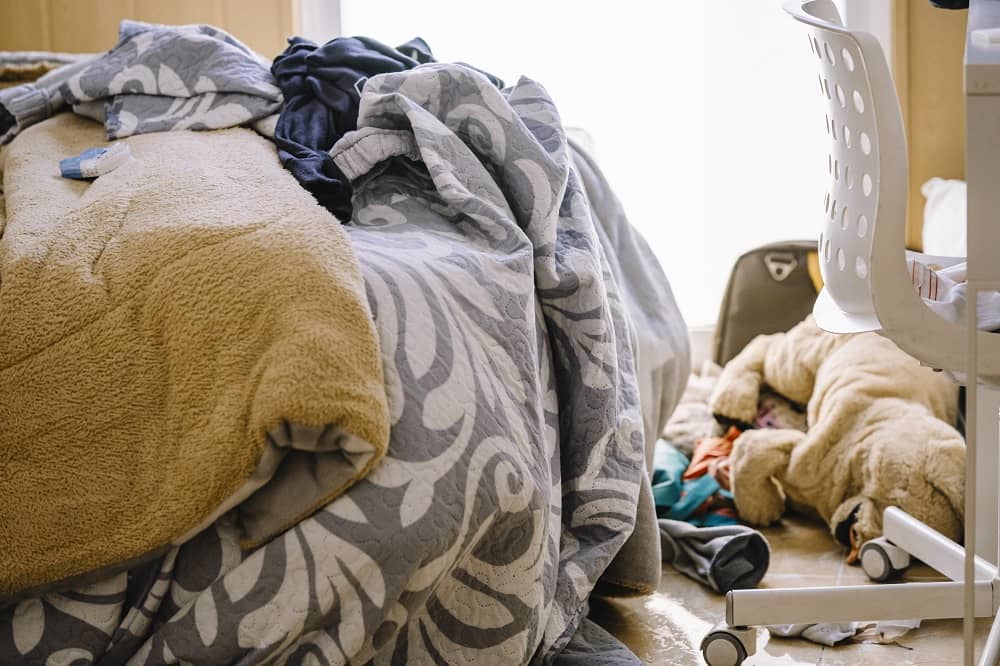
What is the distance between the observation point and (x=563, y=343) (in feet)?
4.37

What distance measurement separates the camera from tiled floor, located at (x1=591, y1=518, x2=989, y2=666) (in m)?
1.34

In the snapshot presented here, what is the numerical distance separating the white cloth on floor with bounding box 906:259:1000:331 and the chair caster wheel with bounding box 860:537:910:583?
51 cm

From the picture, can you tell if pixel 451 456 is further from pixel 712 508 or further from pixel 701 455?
pixel 701 455

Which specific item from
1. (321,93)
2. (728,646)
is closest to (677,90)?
(321,93)

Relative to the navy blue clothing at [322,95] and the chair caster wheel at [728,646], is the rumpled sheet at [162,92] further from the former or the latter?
the chair caster wheel at [728,646]

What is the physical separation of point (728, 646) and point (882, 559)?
1.49ft

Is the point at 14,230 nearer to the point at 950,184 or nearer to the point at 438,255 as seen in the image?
the point at 438,255

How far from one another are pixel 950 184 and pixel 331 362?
2.15 metres

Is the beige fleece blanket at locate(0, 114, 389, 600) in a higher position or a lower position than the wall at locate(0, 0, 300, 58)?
lower

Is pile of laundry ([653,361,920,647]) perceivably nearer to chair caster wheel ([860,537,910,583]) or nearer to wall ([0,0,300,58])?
chair caster wheel ([860,537,910,583])

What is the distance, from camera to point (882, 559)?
1.60 meters

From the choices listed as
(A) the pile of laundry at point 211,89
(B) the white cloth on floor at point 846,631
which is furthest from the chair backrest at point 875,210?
(A) the pile of laundry at point 211,89

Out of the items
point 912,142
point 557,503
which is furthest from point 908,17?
point 557,503

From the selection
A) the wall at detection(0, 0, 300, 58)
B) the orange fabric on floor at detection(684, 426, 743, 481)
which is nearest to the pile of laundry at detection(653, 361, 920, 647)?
the orange fabric on floor at detection(684, 426, 743, 481)
